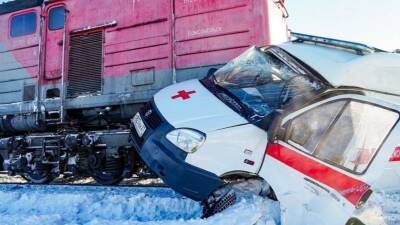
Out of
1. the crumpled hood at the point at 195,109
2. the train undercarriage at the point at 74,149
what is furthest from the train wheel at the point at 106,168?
the crumpled hood at the point at 195,109

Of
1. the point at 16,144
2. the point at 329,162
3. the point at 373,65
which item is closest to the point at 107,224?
the point at 329,162

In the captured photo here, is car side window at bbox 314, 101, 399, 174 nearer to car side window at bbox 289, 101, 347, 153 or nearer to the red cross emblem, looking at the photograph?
car side window at bbox 289, 101, 347, 153

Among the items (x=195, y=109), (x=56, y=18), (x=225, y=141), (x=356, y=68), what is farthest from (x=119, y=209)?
(x=56, y=18)

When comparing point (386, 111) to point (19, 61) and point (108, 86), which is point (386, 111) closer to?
point (108, 86)

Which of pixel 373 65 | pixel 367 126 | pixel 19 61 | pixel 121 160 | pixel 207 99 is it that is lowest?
pixel 121 160

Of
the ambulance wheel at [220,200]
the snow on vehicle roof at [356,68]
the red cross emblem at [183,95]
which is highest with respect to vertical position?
the snow on vehicle roof at [356,68]

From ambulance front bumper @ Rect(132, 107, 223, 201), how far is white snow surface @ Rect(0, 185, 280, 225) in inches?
10.2

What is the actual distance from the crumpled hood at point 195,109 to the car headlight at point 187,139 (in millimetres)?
55

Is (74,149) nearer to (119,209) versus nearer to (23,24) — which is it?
(119,209)

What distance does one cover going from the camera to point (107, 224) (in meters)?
3.58

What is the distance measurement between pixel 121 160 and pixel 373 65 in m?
4.14

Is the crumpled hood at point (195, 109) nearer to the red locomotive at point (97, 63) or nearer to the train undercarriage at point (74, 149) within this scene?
the red locomotive at point (97, 63)

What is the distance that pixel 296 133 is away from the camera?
3375 millimetres

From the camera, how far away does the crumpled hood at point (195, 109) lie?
3615 mm
